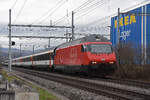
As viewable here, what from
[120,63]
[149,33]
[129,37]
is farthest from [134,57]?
[129,37]

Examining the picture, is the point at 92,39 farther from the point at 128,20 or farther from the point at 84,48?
the point at 128,20

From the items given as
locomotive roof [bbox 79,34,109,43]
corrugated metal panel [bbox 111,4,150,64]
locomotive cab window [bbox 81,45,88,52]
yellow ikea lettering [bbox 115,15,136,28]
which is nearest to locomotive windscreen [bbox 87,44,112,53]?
locomotive cab window [bbox 81,45,88,52]

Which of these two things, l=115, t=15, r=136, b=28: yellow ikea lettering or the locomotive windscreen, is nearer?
the locomotive windscreen

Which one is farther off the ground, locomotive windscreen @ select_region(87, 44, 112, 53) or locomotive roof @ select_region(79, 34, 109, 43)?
locomotive roof @ select_region(79, 34, 109, 43)

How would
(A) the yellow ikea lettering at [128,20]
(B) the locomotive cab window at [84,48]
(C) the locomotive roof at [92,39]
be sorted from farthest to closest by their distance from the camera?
(A) the yellow ikea lettering at [128,20] < (C) the locomotive roof at [92,39] < (B) the locomotive cab window at [84,48]

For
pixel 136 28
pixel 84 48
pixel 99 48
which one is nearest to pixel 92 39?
pixel 99 48

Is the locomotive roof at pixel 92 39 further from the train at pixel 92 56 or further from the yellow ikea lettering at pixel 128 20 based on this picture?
the yellow ikea lettering at pixel 128 20

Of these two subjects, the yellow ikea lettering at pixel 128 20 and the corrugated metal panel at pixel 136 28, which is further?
the yellow ikea lettering at pixel 128 20

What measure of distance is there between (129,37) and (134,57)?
25.2 ft

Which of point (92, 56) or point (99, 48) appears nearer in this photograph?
point (92, 56)

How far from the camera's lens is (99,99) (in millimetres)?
11852

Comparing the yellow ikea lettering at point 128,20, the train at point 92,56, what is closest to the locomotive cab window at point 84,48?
the train at point 92,56

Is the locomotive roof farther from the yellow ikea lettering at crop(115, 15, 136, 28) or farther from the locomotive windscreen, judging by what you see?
the yellow ikea lettering at crop(115, 15, 136, 28)

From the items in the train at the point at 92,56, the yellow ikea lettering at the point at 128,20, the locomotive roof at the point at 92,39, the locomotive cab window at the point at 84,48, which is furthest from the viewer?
the yellow ikea lettering at the point at 128,20
